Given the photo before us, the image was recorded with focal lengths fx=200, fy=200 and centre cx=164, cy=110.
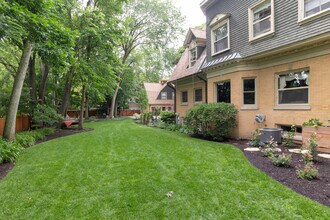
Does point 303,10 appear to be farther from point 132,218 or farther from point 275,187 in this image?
point 132,218

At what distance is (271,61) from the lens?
805cm

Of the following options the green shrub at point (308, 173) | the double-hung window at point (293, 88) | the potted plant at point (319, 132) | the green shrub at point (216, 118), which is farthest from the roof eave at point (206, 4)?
the green shrub at point (308, 173)

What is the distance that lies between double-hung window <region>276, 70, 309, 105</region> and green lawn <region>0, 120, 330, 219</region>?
11.1ft

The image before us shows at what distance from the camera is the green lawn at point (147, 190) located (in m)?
2.95

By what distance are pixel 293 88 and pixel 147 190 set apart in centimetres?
669

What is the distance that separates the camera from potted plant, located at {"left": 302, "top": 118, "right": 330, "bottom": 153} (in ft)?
19.4

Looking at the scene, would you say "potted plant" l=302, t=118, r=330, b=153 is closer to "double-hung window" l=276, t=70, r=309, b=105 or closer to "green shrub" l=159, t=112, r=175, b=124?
"double-hung window" l=276, t=70, r=309, b=105

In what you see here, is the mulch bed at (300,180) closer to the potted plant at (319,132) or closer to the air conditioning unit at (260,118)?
the potted plant at (319,132)

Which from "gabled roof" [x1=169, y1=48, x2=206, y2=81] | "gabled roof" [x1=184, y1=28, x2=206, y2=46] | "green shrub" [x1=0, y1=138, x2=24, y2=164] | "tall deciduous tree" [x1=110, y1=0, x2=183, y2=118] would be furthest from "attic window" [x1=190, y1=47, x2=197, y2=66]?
"tall deciduous tree" [x1=110, y1=0, x2=183, y2=118]

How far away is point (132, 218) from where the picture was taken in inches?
112

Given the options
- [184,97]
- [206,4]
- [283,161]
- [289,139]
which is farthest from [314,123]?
[184,97]

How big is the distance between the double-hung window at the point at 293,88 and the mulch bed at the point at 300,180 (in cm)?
251

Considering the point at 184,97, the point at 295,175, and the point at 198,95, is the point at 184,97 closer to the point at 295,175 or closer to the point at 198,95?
the point at 198,95

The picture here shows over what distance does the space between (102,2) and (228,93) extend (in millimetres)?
10201
